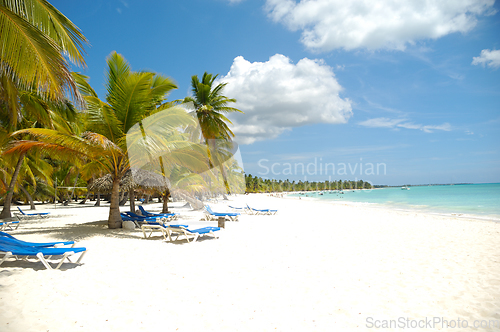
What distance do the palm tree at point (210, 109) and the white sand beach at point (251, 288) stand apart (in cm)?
1497

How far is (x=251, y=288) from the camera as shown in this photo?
13.3ft

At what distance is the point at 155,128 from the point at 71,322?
685cm

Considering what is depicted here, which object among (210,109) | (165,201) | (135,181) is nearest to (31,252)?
(135,181)

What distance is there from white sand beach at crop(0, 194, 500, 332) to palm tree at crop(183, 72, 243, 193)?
1497 cm

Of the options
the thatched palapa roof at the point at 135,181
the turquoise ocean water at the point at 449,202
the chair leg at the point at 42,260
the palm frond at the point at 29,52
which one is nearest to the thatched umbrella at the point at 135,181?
the thatched palapa roof at the point at 135,181

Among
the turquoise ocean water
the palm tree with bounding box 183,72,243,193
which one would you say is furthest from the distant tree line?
the palm tree with bounding box 183,72,243,193

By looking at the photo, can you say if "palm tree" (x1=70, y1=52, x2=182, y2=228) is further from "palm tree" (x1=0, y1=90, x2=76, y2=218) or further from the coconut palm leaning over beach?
the coconut palm leaning over beach

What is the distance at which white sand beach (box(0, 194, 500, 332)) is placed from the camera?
3039 mm

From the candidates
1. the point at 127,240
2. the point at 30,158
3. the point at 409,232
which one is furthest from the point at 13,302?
the point at 30,158

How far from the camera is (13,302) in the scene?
3281 mm

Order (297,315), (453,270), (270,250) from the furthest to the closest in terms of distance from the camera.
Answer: (270,250) → (453,270) → (297,315)

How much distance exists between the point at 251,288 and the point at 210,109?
1804 centimetres

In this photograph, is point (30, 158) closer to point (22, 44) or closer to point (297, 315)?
point (22, 44)

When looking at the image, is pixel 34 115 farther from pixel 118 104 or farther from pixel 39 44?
pixel 39 44
